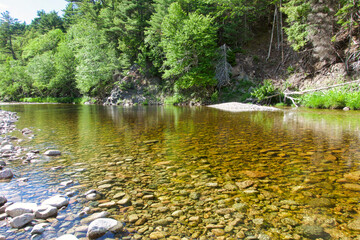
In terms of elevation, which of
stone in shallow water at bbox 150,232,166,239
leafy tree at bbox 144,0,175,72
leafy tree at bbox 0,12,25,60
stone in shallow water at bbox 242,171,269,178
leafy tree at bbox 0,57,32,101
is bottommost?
stone in shallow water at bbox 150,232,166,239

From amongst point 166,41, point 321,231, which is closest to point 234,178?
point 321,231

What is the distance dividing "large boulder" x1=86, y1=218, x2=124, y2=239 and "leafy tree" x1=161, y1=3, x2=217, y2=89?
70.2ft

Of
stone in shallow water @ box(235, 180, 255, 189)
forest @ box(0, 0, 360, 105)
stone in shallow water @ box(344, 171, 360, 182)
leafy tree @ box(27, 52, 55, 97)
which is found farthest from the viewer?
leafy tree @ box(27, 52, 55, 97)

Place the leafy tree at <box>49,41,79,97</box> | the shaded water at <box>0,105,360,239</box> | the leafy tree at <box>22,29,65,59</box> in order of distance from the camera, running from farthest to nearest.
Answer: the leafy tree at <box>22,29,65,59</box> < the leafy tree at <box>49,41,79,97</box> < the shaded water at <box>0,105,360,239</box>

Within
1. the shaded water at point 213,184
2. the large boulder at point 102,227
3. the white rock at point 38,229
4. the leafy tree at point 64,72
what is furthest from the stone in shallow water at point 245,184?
the leafy tree at point 64,72

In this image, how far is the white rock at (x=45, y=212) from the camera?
2217 millimetres

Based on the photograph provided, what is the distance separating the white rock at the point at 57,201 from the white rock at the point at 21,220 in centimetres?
25

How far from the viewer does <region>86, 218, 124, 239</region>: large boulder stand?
1916mm

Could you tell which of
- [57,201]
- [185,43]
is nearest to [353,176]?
[57,201]

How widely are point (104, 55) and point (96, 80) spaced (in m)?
4.36

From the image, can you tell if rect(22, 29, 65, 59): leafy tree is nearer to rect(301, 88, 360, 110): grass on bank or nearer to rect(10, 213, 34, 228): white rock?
rect(301, 88, 360, 110): grass on bank

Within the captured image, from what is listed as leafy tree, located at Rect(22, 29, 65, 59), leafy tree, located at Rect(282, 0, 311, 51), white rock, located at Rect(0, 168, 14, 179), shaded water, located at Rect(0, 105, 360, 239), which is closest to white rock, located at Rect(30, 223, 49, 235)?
shaded water, located at Rect(0, 105, 360, 239)

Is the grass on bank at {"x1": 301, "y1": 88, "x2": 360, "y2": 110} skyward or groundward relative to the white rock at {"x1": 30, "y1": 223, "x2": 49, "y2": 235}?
skyward

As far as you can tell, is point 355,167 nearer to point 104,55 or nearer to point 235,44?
point 235,44
